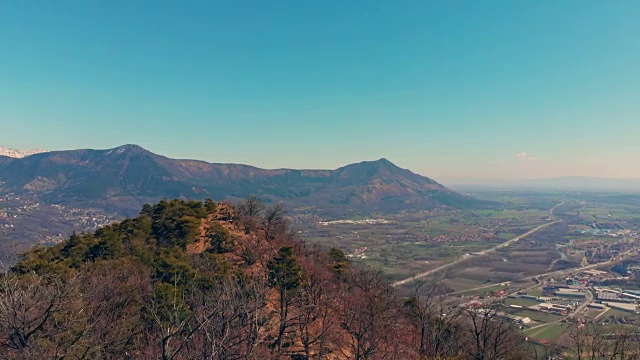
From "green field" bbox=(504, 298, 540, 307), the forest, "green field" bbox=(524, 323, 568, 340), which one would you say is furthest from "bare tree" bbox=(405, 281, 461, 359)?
"green field" bbox=(504, 298, 540, 307)

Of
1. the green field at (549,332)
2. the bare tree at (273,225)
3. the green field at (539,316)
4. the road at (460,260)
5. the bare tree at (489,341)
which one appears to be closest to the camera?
the bare tree at (489,341)

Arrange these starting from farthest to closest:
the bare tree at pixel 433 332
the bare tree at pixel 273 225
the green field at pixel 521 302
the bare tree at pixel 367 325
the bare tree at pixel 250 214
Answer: the green field at pixel 521 302, the bare tree at pixel 273 225, the bare tree at pixel 250 214, the bare tree at pixel 433 332, the bare tree at pixel 367 325

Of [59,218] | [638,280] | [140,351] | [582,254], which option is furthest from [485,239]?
[59,218]

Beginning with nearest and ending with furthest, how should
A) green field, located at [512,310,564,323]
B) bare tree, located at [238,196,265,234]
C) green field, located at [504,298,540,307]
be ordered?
bare tree, located at [238,196,265,234] < green field, located at [512,310,564,323] < green field, located at [504,298,540,307]

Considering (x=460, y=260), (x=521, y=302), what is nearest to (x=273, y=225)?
(x=521, y=302)

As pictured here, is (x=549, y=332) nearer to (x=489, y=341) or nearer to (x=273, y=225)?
(x=489, y=341)

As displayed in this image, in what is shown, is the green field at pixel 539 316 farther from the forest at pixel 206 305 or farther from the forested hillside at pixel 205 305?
the forested hillside at pixel 205 305

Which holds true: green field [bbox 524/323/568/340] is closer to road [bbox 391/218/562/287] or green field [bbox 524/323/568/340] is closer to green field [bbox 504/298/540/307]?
green field [bbox 504/298/540/307]

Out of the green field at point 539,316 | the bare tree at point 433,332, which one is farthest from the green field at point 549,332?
the bare tree at point 433,332

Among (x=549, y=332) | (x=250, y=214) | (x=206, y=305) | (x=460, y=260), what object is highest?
(x=250, y=214)
